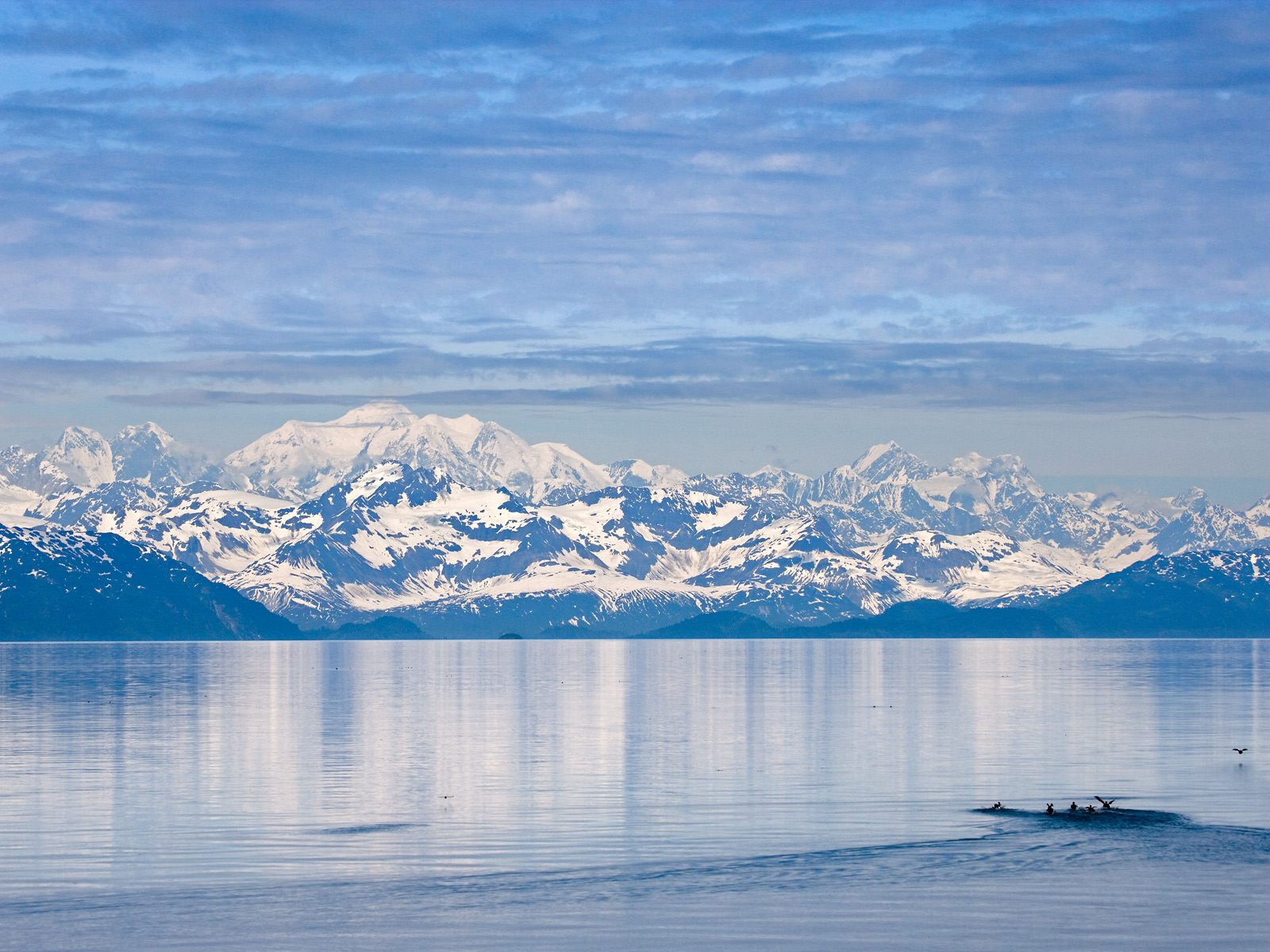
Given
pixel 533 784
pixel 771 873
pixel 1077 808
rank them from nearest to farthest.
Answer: pixel 771 873 → pixel 1077 808 → pixel 533 784

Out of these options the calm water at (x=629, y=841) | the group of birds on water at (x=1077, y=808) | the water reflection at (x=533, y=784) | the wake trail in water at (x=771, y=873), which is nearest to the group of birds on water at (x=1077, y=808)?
the group of birds on water at (x=1077, y=808)

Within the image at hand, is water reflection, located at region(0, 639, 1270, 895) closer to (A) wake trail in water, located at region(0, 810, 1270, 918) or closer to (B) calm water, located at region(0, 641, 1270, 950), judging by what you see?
(B) calm water, located at region(0, 641, 1270, 950)

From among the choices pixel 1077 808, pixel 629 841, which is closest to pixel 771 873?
pixel 629 841

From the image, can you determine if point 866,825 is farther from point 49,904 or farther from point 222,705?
point 222,705

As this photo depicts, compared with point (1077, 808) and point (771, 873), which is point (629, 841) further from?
point (1077, 808)

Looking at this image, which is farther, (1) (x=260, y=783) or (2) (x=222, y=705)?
(2) (x=222, y=705)

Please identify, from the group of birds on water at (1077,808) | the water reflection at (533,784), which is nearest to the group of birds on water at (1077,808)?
the group of birds on water at (1077,808)

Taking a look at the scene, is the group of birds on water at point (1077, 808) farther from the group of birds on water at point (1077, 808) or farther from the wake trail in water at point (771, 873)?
the wake trail in water at point (771, 873)

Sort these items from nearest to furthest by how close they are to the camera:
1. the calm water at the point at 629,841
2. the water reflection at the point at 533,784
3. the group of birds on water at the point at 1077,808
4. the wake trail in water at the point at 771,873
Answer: the calm water at the point at 629,841
the wake trail in water at the point at 771,873
the water reflection at the point at 533,784
the group of birds on water at the point at 1077,808

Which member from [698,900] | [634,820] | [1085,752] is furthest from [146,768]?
[1085,752]

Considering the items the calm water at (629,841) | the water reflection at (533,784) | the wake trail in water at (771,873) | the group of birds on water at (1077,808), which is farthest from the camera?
the group of birds on water at (1077,808)

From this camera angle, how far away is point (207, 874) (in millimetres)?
68812

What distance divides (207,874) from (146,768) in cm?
4283

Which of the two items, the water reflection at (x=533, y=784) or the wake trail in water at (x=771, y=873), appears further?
the water reflection at (x=533, y=784)
